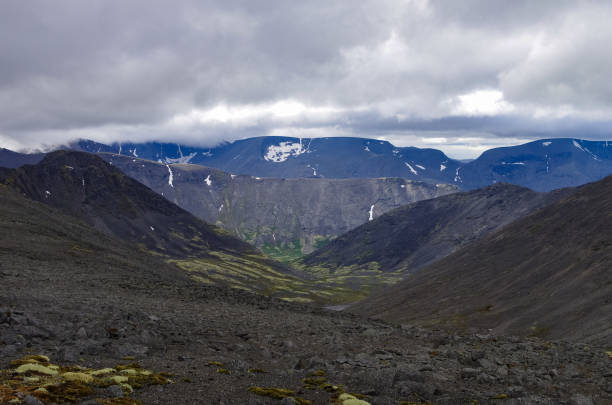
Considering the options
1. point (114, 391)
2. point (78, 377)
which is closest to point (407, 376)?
point (114, 391)

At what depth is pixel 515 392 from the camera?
26.7m

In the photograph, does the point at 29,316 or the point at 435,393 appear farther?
the point at 29,316

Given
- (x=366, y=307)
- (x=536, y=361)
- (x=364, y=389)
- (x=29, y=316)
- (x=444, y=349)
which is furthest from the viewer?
(x=366, y=307)

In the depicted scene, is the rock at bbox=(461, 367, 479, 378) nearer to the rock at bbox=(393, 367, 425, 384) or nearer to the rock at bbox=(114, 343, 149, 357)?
the rock at bbox=(393, 367, 425, 384)

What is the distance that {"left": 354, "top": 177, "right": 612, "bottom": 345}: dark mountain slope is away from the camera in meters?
79.9

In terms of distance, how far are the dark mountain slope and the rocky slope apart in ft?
96.9

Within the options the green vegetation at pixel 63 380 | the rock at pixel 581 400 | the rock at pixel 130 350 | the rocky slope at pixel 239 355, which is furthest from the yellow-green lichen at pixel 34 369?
the rock at pixel 581 400

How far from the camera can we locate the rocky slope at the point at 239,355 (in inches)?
909

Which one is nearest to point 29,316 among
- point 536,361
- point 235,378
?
point 235,378

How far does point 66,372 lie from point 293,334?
24.0 m

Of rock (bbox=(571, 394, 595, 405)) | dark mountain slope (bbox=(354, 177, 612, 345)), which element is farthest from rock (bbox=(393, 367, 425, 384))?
dark mountain slope (bbox=(354, 177, 612, 345))

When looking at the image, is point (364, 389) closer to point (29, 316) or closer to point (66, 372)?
point (66, 372)

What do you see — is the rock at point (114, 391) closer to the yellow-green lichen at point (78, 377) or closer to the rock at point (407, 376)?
the yellow-green lichen at point (78, 377)

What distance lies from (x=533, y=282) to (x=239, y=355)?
96.8 metres
